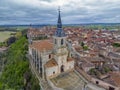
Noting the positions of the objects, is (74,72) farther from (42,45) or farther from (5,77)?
(5,77)

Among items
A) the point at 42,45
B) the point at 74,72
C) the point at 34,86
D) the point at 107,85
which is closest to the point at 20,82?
the point at 34,86

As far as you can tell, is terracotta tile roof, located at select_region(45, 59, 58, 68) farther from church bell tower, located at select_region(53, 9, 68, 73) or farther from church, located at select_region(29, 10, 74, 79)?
church bell tower, located at select_region(53, 9, 68, 73)

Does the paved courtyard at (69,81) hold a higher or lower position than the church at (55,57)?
lower

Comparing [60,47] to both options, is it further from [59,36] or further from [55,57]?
[55,57]

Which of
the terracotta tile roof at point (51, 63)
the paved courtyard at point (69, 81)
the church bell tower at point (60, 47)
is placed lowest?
the paved courtyard at point (69, 81)

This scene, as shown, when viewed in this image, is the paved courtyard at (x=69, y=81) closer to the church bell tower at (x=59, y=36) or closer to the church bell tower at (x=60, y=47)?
the church bell tower at (x=60, y=47)

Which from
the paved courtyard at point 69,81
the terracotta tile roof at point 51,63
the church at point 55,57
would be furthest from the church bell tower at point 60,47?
the paved courtyard at point 69,81

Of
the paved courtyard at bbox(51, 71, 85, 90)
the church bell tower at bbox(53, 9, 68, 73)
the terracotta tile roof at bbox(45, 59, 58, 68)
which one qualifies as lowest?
the paved courtyard at bbox(51, 71, 85, 90)

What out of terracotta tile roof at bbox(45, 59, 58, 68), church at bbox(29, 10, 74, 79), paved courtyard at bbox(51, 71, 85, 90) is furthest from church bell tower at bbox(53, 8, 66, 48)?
paved courtyard at bbox(51, 71, 85, 90)
